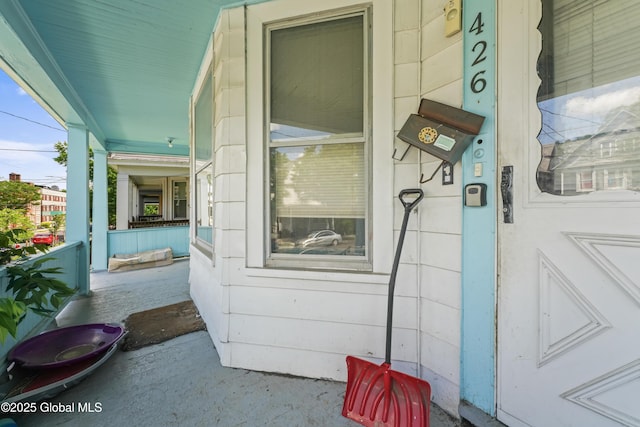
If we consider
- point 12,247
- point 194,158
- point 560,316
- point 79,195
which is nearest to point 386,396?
point 560,316

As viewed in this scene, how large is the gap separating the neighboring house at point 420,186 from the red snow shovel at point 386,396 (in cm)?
25

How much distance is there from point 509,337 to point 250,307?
157 cm

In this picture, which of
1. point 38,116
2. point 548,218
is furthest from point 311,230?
point 38,116

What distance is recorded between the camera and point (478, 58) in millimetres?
1366

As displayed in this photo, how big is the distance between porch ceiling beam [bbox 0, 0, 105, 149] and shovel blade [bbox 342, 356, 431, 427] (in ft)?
10.4

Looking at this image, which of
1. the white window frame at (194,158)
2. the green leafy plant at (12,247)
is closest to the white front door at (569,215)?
the white window frame at (194,158)

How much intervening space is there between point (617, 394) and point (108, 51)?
4.25m

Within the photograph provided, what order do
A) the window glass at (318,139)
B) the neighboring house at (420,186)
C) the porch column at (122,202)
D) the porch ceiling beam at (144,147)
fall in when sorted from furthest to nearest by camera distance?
the porch column at (122,202)
the porch ceiling beam at (144,147)
the window glass at (318,139)
the neighboring house at (420,186)

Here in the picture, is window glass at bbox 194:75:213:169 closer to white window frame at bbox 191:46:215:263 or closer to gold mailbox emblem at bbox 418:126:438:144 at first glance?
white window frame at bbox 191:46:215:263

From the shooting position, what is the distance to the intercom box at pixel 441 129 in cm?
137

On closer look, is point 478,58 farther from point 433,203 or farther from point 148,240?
point 148,240

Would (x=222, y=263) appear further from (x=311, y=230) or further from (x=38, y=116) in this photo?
(x=38, y=116)

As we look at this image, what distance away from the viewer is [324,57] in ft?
6.14

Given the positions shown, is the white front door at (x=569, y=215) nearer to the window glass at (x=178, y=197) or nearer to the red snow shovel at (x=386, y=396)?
the red snow shovel at (x=386, y=396)
